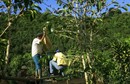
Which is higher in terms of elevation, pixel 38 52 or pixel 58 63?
pixel 38 52

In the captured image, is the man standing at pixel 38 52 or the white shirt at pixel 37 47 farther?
the white shirt at pixel 37 47

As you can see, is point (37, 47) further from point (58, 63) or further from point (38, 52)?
point (58, 63)

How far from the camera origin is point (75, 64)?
20.8ft

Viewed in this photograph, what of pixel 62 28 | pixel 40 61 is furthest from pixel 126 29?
pixel 40 61

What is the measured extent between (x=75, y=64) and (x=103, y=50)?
59 cm

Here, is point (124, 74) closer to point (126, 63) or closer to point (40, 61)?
point (126, 63)

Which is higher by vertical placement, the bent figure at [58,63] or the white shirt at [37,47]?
the white shirt at [37,47]

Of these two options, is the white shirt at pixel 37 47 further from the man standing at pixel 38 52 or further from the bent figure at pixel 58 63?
the bent figure at pixel 58 63

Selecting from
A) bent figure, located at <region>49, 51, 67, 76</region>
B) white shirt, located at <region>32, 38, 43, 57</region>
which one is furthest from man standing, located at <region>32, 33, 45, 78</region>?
bent figure, located at <region>49, 51, 67, 76</region>

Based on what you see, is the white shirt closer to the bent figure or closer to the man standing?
the man standing

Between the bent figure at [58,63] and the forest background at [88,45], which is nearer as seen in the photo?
the forest background at [88,45]

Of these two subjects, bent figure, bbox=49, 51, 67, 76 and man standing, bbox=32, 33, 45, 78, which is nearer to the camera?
man standing, bbox=32, 33, 45, 78

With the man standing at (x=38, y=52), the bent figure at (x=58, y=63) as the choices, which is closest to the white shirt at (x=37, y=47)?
the man standing at (x=38, y=52)

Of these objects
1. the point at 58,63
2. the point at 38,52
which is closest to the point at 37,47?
the point at 38,52
